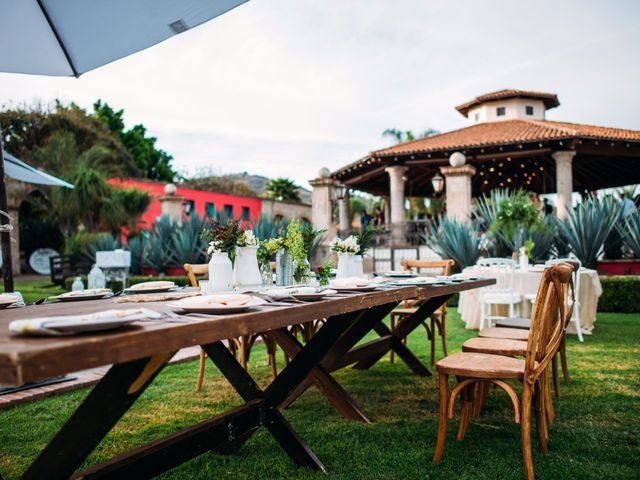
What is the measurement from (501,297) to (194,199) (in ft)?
70.7

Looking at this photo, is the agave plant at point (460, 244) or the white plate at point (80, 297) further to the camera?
the agave plant at point (460, 244)

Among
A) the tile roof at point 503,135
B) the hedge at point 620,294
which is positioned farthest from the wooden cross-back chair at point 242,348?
the tile roof at point 503,135

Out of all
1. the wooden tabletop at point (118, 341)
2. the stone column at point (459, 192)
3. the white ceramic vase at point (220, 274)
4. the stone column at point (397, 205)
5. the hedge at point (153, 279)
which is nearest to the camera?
the wooden tabletop at point (118, 341)

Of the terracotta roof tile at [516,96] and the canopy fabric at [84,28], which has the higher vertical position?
the terracotta roof tile at [516,96]

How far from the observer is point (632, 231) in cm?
877

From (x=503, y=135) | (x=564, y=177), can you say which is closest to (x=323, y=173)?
(x=503, y=135)

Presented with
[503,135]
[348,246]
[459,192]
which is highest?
[503,135]

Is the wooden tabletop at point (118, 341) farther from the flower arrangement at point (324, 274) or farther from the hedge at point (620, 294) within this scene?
the hedge at point (620, 294)

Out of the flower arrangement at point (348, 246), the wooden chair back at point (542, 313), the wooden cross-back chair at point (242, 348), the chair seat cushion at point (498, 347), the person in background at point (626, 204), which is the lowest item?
the wooden cross-back chair at point (242, 348)

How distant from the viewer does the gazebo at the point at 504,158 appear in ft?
47.3

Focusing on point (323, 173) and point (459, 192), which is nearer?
point (459, 192)

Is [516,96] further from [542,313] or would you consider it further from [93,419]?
[93,419]

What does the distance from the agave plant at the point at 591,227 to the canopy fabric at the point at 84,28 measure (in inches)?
311

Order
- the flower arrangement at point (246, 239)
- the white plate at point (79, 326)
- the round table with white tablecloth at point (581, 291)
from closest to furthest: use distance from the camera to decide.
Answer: the white plate at point (79, 326) < the flower arrangement at point (246, 239) < the round table with white tablecloth at point (581, 291)
